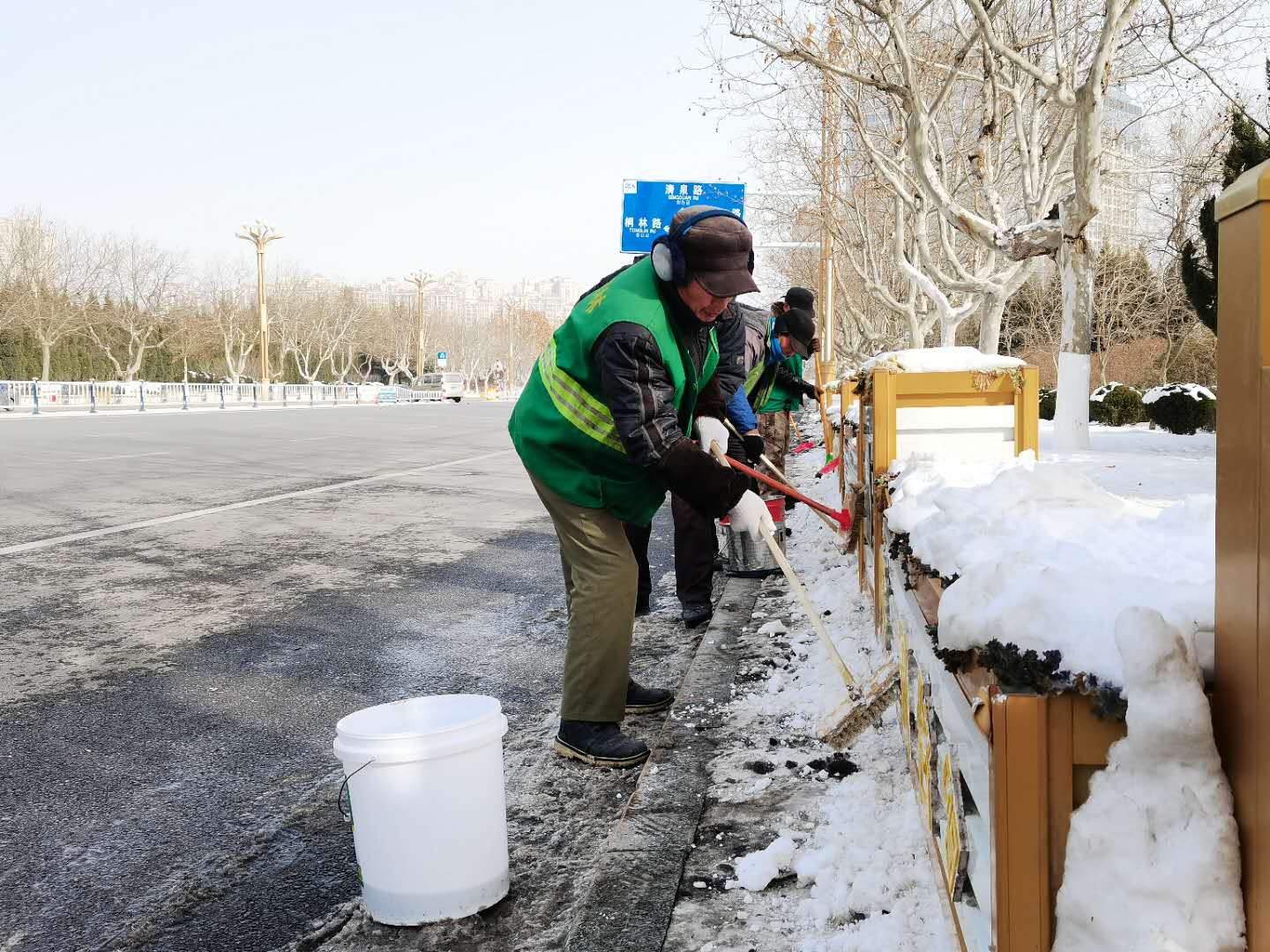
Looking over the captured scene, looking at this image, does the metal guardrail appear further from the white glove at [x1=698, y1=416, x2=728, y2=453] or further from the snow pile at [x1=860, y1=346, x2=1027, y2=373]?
the white glove at [x1=698, y1=416, x2=728, y2=453]

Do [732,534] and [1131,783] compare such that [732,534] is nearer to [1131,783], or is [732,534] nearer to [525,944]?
[525,944]

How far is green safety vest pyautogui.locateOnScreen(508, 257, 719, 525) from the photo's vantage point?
3.07 m

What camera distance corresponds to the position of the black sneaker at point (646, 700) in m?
3.91

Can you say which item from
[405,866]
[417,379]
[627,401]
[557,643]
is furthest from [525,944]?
[417,379]

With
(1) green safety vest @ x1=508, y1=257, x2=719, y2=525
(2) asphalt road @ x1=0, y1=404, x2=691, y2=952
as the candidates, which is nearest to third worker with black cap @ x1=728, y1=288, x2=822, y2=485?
(2) asphalt road @ x1=0, y1=404, x2=691, y2=952

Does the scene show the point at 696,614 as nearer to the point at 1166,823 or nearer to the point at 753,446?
the point at 753,446

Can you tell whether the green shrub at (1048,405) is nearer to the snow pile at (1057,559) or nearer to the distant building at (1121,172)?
the distant building at (1121,172)

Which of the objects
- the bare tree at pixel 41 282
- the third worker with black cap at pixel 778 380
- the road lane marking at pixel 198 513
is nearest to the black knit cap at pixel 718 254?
the third worker with black cap at pixel 778 380

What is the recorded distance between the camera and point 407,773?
236cm

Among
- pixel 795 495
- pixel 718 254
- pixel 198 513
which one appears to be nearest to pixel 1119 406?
pixel 198 513

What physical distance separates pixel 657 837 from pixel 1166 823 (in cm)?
158

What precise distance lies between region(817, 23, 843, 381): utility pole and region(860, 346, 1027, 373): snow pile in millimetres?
9665

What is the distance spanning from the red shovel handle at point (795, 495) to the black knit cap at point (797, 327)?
63.4 inches

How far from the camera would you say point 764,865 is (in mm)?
2447
